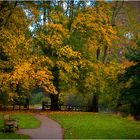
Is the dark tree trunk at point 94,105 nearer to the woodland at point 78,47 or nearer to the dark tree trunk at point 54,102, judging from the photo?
the woodland at point 78,47

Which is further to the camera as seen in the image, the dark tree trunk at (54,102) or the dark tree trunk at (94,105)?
the dark tree trunk at (94,105)

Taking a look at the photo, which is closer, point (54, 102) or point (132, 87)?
point (132, 87)

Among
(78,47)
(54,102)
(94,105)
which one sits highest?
(78,47)

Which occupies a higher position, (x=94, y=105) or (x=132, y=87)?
(x=132, y=87)

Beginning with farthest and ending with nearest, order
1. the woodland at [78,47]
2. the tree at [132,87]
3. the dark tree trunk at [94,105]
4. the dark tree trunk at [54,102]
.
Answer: the dark tree trunk at [94,105] < the dark tree trunk at [54,102] < the woodland at [78,47] < the tree at [132,87]

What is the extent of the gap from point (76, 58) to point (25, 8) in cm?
1474

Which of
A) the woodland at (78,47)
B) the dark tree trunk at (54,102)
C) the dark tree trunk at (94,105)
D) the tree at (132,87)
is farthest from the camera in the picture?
the dark tree trunk at (94,105)

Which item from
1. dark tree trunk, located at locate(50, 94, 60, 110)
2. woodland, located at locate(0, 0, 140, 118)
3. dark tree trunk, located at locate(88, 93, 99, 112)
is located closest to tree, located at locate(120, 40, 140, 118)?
woodland, located at locate(0, 0, 140, 118)

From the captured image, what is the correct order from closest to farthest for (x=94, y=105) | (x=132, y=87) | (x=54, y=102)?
1. (x=132, y=87)
2. (x=54, y=102)
3. (x=94, y=105)

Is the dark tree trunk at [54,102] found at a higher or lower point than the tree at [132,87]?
lower

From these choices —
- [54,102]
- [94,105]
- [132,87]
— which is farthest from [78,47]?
[132,87]

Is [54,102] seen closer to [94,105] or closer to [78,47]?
[94,105]

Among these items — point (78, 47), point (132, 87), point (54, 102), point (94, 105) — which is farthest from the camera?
point (94, 105)

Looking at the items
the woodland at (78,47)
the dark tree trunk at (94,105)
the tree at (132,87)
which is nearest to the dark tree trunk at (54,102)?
the woodland at (78,47)
